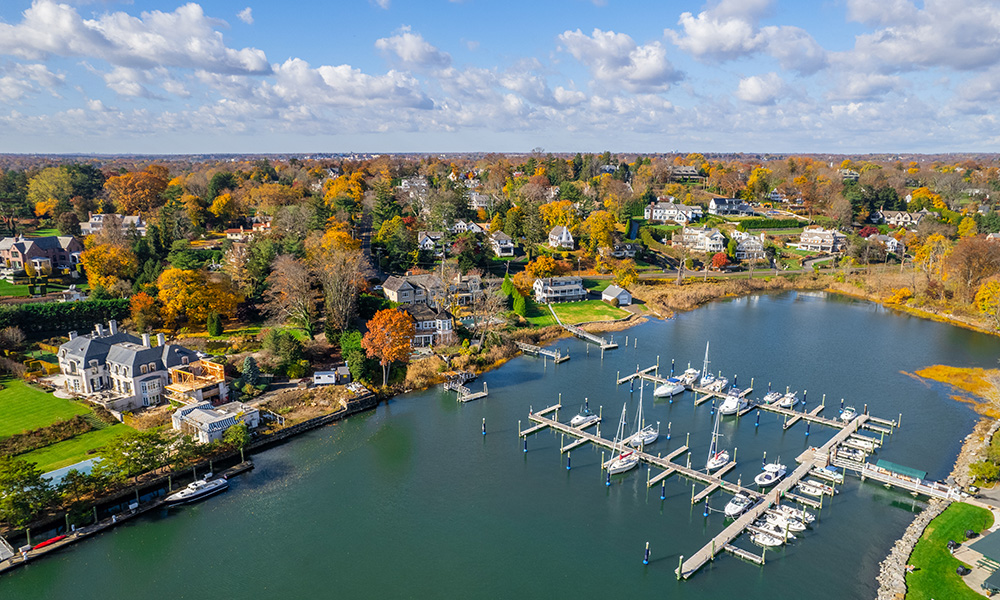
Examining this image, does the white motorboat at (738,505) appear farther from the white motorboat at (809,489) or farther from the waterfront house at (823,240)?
the waterfront house at (823,240)

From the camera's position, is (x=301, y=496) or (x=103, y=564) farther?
(x=301, y=496)

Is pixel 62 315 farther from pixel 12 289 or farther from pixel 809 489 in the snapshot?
pixel 809 489

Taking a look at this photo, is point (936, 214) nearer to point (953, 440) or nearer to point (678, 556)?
point (953, 440)

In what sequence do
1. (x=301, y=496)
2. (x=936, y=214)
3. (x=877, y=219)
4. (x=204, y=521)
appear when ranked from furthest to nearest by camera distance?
(x=877, y=219)
(x=936, y=214)
(x=301, y=496)
(x=204, y=521)

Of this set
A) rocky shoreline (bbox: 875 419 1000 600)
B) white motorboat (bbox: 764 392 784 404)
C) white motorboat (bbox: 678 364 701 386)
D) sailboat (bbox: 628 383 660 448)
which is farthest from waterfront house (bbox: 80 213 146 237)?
rocky shoreline (bbox: 875 419 1000 600)

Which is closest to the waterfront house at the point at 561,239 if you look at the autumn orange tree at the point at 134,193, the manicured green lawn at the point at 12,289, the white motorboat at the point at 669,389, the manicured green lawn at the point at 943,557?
the white motorboat at the point at 669,389

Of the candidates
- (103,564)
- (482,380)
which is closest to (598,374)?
(482,380)
